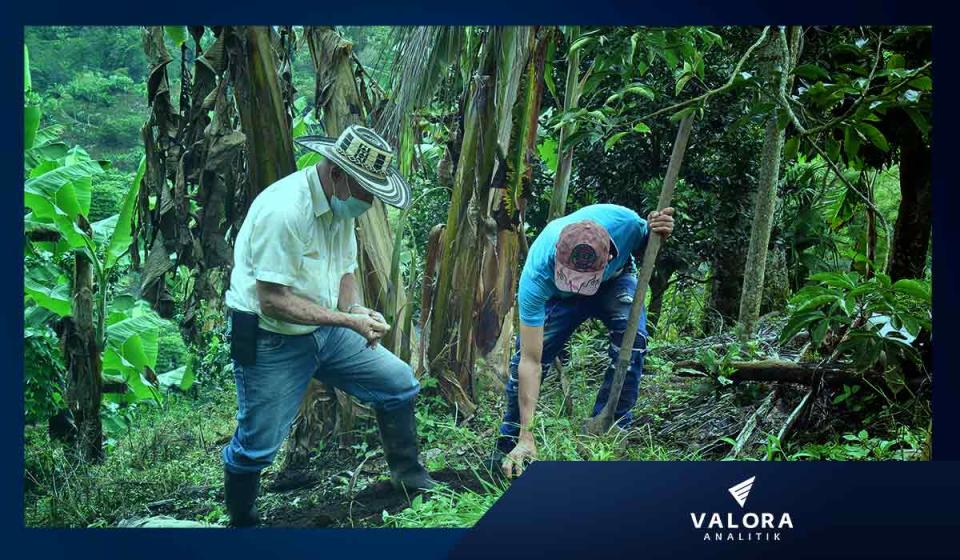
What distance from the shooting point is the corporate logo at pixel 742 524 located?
442 centimetres

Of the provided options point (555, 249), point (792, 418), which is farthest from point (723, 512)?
point (555, 249)

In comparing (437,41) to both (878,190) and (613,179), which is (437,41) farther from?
(878,190)

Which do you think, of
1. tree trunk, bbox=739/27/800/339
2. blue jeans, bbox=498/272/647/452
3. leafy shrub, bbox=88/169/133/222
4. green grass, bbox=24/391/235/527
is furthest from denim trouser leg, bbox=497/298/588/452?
leafy shrub, bbox=88/169/133/222


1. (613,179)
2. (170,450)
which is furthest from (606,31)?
(170,450)

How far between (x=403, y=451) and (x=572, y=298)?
1014 millimetres

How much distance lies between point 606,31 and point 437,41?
0.76 metres

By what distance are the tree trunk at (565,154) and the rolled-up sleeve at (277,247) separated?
1.14 m

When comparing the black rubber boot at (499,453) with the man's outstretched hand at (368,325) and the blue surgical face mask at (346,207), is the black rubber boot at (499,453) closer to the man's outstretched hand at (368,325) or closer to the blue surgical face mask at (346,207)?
the man's outstretched hand at (368,325)

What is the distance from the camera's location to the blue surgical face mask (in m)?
4.41

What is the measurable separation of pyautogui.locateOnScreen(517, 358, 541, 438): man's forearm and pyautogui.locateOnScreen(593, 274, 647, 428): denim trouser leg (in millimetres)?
285

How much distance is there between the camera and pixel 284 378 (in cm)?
448

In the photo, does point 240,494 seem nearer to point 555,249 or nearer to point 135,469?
point 135,469
